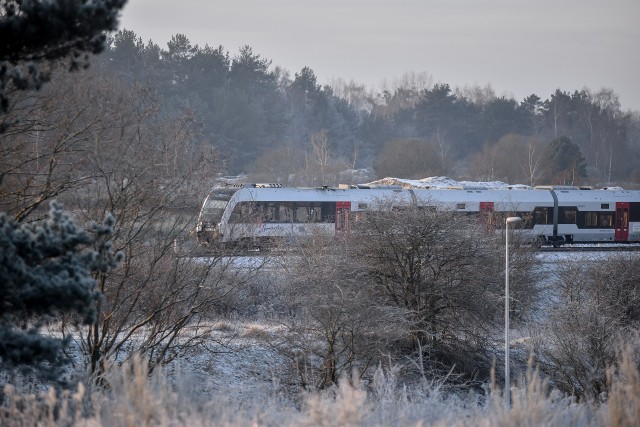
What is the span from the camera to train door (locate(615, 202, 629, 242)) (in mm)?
41219

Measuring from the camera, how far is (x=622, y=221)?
4138 cm

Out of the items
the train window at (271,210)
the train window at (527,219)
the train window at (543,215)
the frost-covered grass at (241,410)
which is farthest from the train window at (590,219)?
the frost-covered grass at (241,410)

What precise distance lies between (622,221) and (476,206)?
8.60 m

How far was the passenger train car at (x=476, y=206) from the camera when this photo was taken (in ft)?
110

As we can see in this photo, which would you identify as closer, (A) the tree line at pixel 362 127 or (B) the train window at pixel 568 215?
(B) the train window at pixel 568 215

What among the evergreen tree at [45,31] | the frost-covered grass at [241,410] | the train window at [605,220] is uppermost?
the evergreen tree at [45,31]

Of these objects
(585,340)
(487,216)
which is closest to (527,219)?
(487,216)

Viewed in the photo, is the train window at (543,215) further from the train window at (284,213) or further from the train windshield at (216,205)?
the train windshield at (216,205)

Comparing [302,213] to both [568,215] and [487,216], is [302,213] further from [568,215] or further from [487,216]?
[568,215]

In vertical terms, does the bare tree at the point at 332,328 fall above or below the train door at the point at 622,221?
below

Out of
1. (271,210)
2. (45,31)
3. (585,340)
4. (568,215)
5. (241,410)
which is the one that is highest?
(45,31)

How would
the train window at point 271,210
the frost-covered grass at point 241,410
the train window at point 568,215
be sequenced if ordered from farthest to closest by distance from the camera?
the train window at point 568,215
the train window at point 271,210
the frost-covered grass at point 241,410

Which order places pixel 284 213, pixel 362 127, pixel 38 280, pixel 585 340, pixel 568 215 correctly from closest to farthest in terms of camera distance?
pixel 38 280
pixel 585 340
pixel 284 213
pixel 568 215
pixel 362 127

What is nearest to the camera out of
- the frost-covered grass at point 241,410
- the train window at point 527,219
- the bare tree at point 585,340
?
the frost-covered grass at point 241,410
